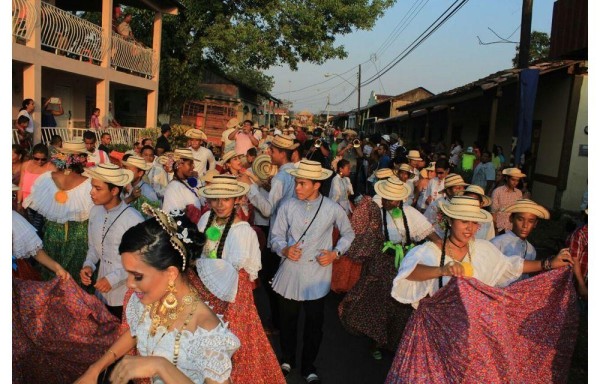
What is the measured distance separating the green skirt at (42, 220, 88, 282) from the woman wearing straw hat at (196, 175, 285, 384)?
6.95 ft

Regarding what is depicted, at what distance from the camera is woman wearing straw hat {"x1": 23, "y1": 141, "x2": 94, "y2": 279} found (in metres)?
5.79

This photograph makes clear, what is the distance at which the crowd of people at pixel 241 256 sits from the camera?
2729 mm

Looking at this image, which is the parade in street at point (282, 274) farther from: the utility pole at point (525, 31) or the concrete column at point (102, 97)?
the concrete column at point (102, 97)

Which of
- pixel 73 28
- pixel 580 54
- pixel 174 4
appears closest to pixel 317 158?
pixel 580 54

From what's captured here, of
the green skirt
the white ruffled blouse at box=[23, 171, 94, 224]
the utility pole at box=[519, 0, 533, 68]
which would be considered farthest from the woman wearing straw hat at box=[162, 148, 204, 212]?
the utility pole at box=[519, 0, 533, 68]

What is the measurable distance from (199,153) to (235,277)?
19.9 ft

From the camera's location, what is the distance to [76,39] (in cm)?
1612

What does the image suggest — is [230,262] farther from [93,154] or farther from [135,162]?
[93,154]

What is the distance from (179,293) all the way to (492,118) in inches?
549

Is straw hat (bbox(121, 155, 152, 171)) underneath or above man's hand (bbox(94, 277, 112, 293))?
above

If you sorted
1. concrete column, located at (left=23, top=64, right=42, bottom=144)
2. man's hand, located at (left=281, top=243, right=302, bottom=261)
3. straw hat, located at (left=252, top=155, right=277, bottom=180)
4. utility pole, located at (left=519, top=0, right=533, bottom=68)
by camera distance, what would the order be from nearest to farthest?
man's hand, located at (left=281, top=243, right=302, bottom=261)
straw hat, located at (left=252, top=155, right=277, bottom=180)
utility pole, located at (left=519, top=0, right=533, bottom=68)
concrete column, located at (left=23, top=64, right=42, bottom=144)

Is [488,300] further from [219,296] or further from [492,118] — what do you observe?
[492,118]

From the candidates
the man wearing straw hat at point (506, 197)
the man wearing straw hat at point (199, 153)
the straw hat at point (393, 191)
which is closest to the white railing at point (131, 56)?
the man wearing straw hat at point (199, 153)

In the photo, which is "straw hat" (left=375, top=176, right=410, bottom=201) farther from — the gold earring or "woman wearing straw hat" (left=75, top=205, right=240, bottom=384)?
the gold earring
